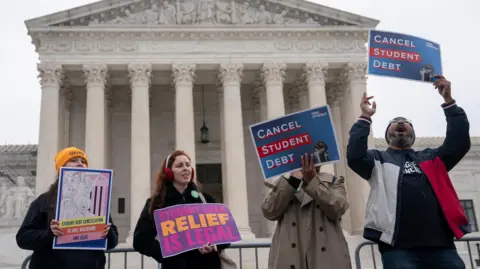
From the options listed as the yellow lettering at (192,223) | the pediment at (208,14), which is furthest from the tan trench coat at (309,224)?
the pediment at (208,14)

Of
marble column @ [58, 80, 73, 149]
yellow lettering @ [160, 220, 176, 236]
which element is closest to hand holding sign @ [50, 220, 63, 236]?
yellow lettering @ [160, 220, 176, 236]

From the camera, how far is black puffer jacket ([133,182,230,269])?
586 cm

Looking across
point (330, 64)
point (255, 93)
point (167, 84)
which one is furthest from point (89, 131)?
point (330, 64)

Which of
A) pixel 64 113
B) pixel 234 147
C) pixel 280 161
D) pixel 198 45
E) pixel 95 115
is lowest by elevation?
pixel 280 161

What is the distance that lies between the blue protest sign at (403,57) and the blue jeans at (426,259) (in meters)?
3.17

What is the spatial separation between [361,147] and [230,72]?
23063 mm

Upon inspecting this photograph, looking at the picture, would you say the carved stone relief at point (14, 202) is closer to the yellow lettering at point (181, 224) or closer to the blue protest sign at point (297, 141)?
the yellow lettering at point (181, 224)

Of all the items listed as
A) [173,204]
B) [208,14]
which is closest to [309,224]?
[173,204]

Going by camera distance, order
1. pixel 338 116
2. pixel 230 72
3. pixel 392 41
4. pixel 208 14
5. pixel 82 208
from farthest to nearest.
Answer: pixel 338 116 → pixel 208 14 → pixel 230 72 → pixel 392 41 → pixel 82 208

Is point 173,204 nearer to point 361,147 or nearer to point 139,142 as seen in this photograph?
point 361,147

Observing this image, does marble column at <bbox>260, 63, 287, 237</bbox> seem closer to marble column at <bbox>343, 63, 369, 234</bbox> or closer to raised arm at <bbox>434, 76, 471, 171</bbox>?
marble column at <bbox>343, 63, 369, 234</bbox>

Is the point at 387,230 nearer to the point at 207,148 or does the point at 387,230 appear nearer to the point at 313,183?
the point at 313,183

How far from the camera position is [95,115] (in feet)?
90.7

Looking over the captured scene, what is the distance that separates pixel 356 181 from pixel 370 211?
76.4ft
